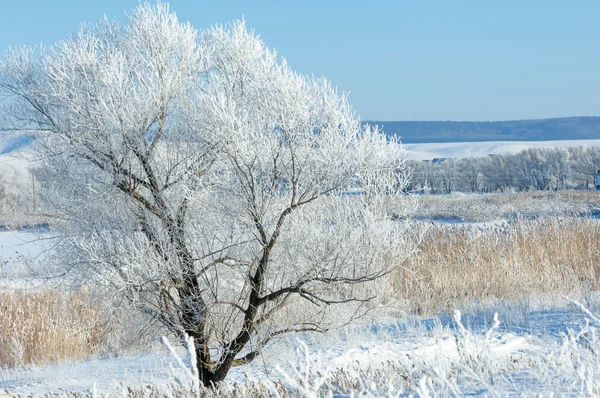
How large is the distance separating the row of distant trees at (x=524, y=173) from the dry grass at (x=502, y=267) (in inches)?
1083

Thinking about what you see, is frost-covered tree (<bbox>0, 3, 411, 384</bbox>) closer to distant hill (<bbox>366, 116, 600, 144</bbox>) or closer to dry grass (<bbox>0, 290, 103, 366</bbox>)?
dry grass (<bbox>0, 290, 103, 366</bbox>)

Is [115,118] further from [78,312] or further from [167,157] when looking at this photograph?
[78,312]

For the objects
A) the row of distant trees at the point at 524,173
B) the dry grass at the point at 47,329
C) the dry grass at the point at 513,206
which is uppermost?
the row of distant trees at the point at 524,173

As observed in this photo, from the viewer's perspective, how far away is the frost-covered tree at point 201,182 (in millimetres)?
6551

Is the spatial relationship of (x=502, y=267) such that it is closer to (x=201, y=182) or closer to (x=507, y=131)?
(x=201, y=182)

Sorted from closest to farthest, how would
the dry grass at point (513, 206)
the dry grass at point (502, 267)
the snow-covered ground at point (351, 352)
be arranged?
the snow-covered ground at point (351, 352) < the dry grass at point (502, 267) < the dry grass at point (513, 206)

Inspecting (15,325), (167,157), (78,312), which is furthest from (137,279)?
(78,312)

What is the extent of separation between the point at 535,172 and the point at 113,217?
133ft

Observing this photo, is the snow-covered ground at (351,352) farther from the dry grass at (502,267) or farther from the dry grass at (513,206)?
the dry grass at (513,206)

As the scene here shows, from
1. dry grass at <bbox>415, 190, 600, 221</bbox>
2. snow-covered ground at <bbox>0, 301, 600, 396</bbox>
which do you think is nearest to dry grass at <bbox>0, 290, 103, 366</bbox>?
snow-covered ground at <bbox>0, 301, 600, 396</bbox>

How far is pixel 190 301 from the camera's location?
6.80 metres

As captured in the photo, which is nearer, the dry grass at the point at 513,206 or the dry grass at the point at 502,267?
the dry grass at the point at 502,267

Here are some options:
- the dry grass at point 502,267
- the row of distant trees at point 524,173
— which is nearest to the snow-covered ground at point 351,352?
the dry grass at point 502,267

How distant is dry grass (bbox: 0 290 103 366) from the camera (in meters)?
9.18
